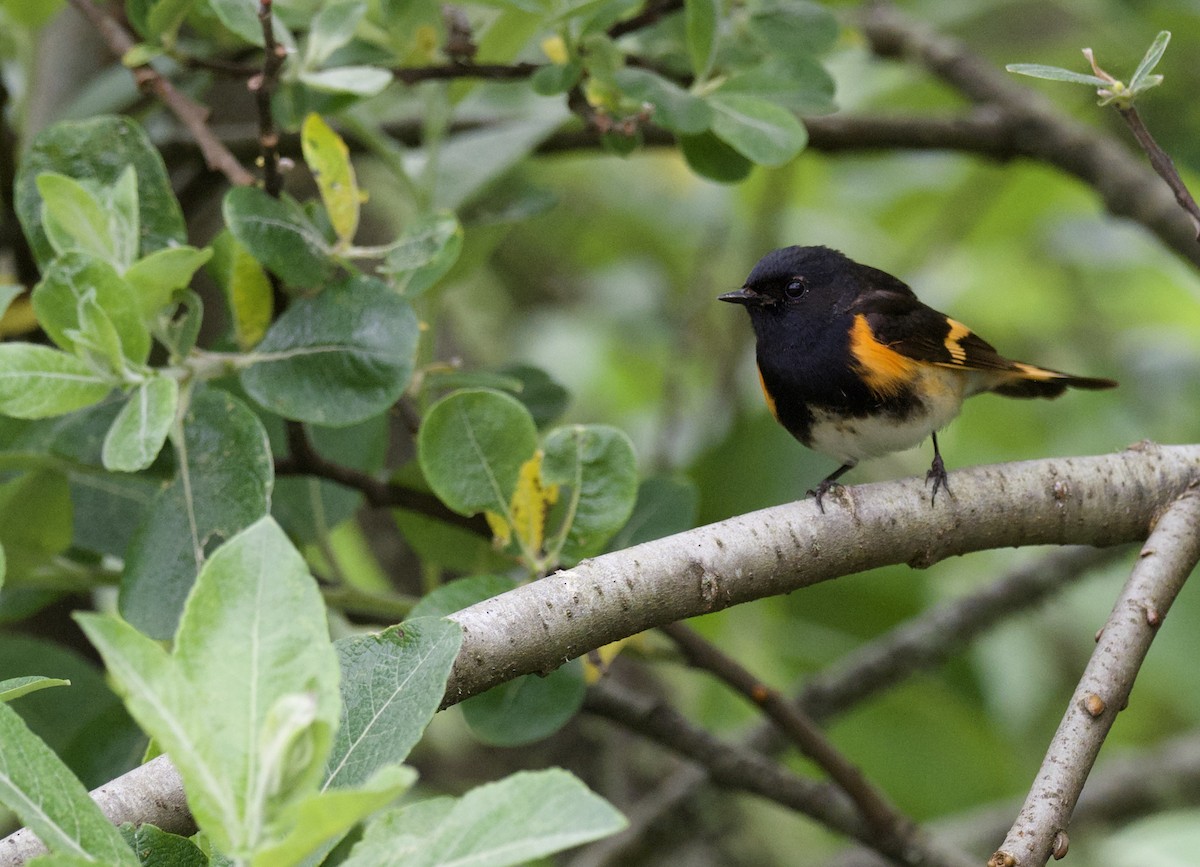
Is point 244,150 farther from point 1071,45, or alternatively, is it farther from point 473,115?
point 1071,45

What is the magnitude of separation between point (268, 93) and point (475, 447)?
61 centimetres

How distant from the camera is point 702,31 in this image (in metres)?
2.11

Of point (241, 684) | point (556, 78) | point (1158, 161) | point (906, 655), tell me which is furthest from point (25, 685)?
point (906, 655)

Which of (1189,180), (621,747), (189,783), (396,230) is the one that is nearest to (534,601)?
(189,783)

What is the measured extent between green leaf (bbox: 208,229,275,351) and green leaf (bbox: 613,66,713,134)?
2.30ft

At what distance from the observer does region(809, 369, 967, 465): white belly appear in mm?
2766

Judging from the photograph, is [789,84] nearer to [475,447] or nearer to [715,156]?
[715,156]

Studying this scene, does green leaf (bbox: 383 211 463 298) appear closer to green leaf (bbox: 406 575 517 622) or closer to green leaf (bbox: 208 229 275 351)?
green leaf (bbox: 208 229 275 351)

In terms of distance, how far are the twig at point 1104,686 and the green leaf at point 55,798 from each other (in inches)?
33.7

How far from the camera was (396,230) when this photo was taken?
437 centimetres

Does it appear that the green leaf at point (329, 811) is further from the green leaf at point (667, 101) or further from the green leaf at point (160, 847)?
the green leaf at point (667, 101)

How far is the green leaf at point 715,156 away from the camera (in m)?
2.32

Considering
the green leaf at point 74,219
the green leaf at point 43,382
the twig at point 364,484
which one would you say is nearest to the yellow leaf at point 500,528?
the twig at point 364,484

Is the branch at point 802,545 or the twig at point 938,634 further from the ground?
the branch at point 802,545
